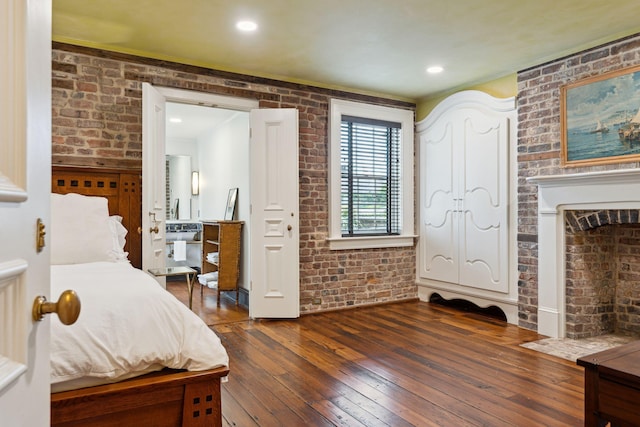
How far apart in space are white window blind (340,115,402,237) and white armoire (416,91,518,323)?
0.34 metres

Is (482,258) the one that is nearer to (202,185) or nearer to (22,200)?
(22,200)

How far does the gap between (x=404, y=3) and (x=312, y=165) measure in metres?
2.14

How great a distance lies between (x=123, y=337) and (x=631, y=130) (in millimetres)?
3826

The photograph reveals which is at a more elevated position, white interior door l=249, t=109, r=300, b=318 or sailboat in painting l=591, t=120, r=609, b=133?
sailboat in painting l=591, t=120, r=609, b=133

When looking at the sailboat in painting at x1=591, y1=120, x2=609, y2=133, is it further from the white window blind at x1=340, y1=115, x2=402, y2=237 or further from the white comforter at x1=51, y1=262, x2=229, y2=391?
the white comforter at x1=51, y1=262, x2=229, y2=391

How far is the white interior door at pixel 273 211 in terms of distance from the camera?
4418 millimetres

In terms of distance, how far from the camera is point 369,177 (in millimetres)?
5281

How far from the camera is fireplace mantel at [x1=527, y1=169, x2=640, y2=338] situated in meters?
3.46

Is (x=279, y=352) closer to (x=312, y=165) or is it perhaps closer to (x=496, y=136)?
(x=312, y=165)

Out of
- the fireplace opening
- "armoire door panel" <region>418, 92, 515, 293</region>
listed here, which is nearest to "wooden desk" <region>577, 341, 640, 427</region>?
the fireplace opening

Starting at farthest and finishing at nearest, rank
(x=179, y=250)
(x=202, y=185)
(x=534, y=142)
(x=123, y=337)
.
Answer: (x=202, y=185) < (x=179, y=250) < (x=534, y=142) < (x=123, y=337)

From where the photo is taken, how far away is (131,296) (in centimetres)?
179

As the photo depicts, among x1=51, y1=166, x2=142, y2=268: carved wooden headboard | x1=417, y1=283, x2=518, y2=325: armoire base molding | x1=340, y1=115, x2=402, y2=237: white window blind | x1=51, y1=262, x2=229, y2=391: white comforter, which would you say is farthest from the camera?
x1=340, y1=115, x2=402, y2=237: white window blind

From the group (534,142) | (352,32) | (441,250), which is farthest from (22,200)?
(441,250)
